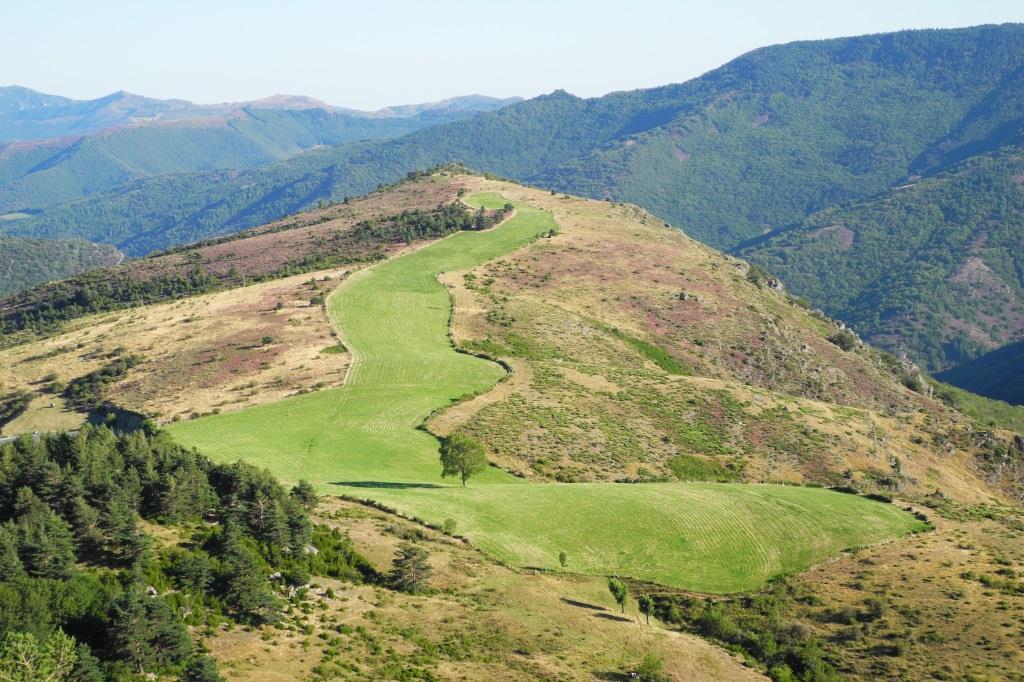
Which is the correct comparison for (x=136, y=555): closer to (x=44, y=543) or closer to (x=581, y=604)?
(x=44, y=543)

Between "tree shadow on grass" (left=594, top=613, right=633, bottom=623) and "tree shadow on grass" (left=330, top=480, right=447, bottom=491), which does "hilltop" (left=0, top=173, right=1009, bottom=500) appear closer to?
"tree shadow on grass" (left=330, top=480, right=447, bottom=491)

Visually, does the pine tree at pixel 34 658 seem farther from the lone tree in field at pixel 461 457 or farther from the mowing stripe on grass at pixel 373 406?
the lone tree in field at pixel 461 457

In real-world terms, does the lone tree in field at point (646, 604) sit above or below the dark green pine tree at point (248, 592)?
below

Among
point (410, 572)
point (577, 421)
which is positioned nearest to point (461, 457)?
point (410, 572)

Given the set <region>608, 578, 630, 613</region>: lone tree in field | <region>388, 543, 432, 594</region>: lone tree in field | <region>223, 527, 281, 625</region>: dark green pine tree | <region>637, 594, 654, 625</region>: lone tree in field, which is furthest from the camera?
<region>608, 578, 630, 613</region>: lone tree in field

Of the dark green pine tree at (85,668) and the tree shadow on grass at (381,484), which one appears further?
the tree shadow on grass at (381,484)

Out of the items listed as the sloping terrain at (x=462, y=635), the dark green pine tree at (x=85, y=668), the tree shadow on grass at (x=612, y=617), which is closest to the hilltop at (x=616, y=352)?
the sloping terrain at (x=462, y=635)

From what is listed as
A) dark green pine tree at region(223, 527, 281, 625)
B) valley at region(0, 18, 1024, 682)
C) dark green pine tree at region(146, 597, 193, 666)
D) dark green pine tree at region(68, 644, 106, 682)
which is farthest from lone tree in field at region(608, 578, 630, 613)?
dark green pine tree at region(68, 644, 106, 682)
